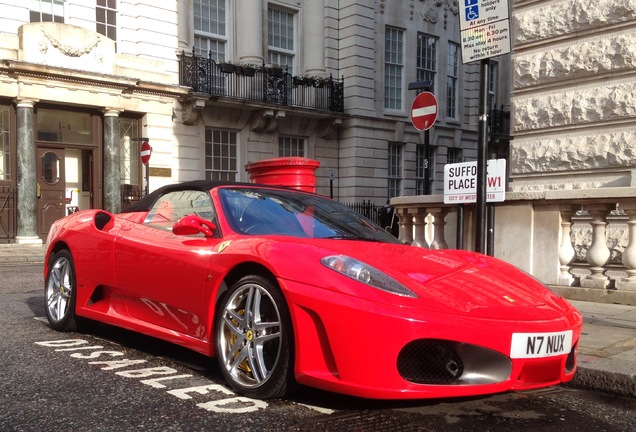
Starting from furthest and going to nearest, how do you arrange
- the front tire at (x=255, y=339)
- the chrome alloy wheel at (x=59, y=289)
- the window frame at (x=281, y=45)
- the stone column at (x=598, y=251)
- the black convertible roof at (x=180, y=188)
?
the window frame at (x=281, y=45)
the stone column at (x=598, y=251)
the chrome alloy wheel at (x=59, y=289)
the black convertible roof at (x=180, y=188)
the front tire at (x=255, y=339)

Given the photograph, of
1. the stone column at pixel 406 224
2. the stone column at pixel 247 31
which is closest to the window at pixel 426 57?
the stone column at pixel 247 31

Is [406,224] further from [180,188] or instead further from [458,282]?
[458,282]

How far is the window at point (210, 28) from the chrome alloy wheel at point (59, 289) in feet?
56.0

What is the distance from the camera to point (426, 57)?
27.2 meters

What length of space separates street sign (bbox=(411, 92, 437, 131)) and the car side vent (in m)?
4.55

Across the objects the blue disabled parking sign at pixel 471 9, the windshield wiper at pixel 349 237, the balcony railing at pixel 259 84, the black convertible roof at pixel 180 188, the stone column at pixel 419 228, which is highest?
the balcony railing at pixel 259 84

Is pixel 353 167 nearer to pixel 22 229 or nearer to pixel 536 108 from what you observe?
pixel 22 229

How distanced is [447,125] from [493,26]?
23.7 metres

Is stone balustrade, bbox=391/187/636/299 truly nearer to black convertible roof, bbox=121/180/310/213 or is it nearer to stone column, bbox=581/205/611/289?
stone column, bbox=581/205/611/289

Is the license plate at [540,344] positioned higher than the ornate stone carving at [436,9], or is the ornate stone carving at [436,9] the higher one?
the ornate stone carving at [436,9]

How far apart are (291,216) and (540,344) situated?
176cm

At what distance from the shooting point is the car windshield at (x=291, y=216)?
4074 millimetres

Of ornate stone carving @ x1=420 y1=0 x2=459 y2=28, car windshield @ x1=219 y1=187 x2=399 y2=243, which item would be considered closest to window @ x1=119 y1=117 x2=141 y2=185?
ornate stone carving @ x1=420 y1=0 x2=459 y2=28

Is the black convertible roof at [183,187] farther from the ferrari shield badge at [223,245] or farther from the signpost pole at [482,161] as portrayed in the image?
the signpost pole at [482,161]
